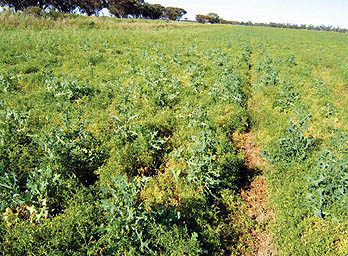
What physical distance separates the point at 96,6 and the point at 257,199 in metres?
86.7

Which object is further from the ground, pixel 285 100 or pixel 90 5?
pixel 90 5

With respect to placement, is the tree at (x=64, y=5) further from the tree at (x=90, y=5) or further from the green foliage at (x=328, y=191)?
the green foliage at (x=328, y=191)

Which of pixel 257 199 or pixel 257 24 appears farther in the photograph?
pixel 257 24

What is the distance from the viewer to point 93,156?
497 cm

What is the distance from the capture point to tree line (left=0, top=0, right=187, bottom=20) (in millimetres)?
54969

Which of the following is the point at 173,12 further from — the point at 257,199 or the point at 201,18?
the point at 257,199

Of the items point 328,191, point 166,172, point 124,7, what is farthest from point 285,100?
point 124,7

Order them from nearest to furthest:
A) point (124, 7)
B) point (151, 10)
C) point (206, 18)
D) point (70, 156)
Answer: point (70, 156)
point (124, 7)
point (151, 10)
point (206, 18)

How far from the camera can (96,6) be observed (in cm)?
7444

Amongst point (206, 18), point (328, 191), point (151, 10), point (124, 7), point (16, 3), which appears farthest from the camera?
point (206, 18)

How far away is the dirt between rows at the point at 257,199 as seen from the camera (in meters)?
3.82

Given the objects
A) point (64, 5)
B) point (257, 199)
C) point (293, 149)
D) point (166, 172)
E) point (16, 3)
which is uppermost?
point (64, 5)

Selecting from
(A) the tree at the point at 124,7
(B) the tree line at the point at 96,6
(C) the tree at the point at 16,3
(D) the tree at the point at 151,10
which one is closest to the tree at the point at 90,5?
(B) the tree line at the point at 96,6

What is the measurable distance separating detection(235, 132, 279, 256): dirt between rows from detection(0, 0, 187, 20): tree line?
52664mm
